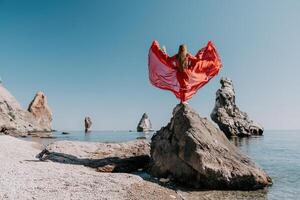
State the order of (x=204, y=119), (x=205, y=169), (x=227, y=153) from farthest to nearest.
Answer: (x=204, y=119) → (x=227, y=153) → (x=205, y=169)

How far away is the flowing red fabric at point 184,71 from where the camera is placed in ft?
67.1

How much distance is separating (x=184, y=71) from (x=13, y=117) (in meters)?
82.1

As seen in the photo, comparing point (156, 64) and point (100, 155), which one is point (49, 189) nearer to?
point (100, 155)

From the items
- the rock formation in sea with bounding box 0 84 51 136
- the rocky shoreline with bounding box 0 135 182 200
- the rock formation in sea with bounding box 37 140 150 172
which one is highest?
the rock formation in sea with bounding box 0 84 51 136

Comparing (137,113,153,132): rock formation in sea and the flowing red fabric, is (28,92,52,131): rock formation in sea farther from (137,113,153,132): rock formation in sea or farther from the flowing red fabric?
the flowing red fabric

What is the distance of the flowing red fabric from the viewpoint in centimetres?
2044

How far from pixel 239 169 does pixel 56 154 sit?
1223cm

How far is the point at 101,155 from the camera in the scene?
2112 cm

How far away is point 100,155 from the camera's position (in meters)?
21.1

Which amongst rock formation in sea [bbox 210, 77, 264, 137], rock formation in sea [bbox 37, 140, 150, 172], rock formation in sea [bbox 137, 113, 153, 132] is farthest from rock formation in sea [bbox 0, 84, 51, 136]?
rock formation in sea [bbox 137, 113, 153, 132]

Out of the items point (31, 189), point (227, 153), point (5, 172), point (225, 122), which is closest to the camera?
A: point (31, 189)

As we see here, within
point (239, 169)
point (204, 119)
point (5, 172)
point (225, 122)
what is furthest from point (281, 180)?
point (225, 122)

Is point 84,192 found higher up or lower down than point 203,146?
lower down

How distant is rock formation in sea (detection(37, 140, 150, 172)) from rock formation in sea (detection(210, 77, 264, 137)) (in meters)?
62.0
